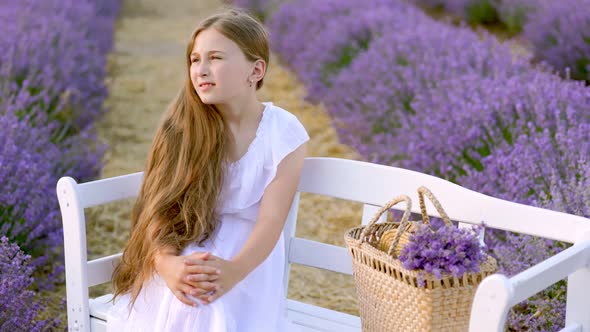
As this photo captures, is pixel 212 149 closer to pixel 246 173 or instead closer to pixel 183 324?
pixel 246 173

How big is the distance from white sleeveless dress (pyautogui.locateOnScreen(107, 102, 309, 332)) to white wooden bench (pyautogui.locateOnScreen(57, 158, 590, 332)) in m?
0.11

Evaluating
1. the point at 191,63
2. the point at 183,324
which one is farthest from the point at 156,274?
the point at 191,63

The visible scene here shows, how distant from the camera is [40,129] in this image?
4062mm

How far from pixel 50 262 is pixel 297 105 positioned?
10.8 ft

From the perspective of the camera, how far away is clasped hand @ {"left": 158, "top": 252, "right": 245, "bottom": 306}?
6.70 feet

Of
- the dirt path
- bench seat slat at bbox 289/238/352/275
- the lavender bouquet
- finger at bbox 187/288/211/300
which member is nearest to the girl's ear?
bench seat slat at bbox 289/238/352/275

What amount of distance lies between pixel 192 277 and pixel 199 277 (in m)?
0.02

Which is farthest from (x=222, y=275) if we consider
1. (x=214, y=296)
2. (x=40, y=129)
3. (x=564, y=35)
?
(x=564, y=35)

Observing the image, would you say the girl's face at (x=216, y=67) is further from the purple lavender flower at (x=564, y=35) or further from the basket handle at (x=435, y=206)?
the purple lavender flower at (x=564, y=35)

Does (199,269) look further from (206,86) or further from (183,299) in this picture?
(206,86)

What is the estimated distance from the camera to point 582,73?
5.71 metres

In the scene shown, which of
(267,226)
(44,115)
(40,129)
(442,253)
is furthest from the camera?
(44,115)

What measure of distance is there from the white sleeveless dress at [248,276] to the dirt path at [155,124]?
130 centimetres

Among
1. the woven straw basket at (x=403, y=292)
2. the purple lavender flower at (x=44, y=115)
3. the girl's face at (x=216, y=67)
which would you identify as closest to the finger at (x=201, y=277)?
the woven straw basket at (x=403, y=292)
